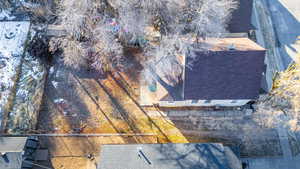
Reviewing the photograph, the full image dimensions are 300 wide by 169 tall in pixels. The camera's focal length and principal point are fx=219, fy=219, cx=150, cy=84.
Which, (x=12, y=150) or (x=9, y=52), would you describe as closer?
(x=12, y=150)

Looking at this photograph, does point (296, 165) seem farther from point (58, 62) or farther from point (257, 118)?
point (58, 62)

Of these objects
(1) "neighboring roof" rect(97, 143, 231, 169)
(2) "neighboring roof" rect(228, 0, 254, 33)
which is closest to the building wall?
(1) "neighboring roof" rect(97, 143, 231, 169)

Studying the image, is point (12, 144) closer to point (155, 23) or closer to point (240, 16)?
point (155, 23)

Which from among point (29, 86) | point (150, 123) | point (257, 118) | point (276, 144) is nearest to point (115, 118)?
point (150, 123)

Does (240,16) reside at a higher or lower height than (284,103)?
higher

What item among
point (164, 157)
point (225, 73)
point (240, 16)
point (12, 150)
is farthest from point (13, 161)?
point (240, 16)

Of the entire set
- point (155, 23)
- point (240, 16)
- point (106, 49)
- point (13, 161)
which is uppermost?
point (240, 16)

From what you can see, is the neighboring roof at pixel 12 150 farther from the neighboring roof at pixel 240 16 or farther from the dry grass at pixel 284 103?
the neighboring roof at pixel 240 16
